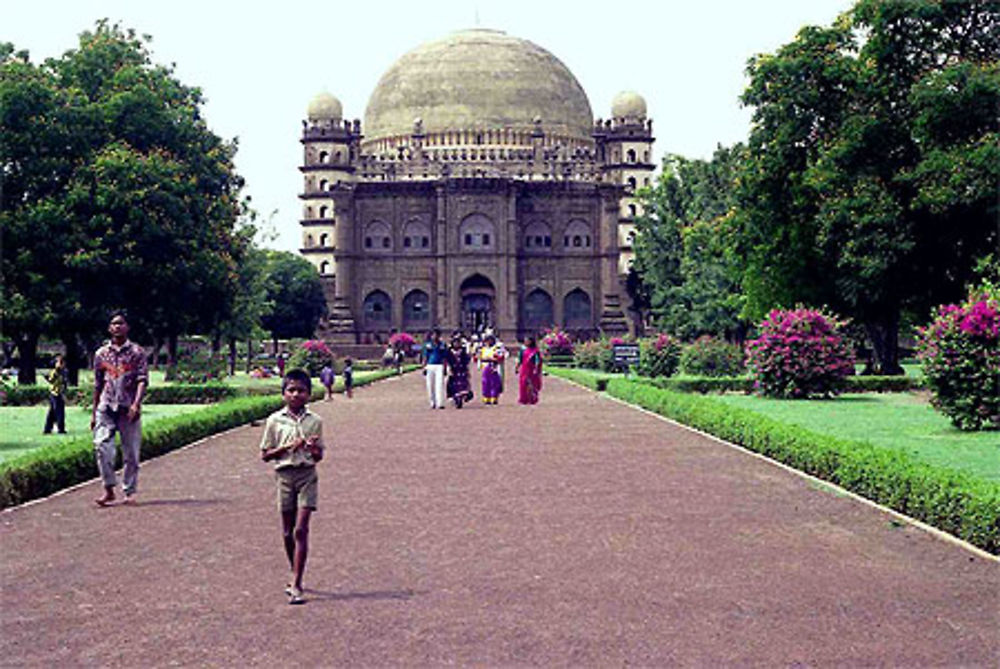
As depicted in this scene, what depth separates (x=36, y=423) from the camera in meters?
22.4

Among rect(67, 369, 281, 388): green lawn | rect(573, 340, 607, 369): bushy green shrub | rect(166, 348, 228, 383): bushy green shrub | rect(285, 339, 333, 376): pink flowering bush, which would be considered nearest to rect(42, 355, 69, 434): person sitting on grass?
rect(67, 369, 281, 388): green lawn

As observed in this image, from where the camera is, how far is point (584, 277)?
85625 millimetres

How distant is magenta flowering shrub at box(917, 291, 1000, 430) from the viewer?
55.6 feet

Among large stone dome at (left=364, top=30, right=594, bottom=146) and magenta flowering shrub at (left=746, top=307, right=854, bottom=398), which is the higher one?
large stone dome at (left=364, top=30, right=594, bottom=146)

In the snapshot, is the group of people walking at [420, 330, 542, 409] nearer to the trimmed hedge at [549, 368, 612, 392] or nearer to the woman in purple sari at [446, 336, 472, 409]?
the woman in purple sari at [446, 336, 472, 409]

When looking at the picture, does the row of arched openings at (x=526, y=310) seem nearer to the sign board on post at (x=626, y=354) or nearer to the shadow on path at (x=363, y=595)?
the sign board on post at (x=626, y=354)

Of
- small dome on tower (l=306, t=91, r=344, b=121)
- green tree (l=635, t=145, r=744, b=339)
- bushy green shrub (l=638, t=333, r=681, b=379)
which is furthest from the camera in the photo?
small dome on tower (l=306, t=91, r=344, b=121)

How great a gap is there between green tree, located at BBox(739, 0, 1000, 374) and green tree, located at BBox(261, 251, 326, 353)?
5324cm

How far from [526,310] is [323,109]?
80.9 ft

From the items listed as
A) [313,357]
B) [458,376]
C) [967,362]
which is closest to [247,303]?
[313,357]

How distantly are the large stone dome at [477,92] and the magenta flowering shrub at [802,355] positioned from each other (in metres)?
63.7

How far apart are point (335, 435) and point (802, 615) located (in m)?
12.8

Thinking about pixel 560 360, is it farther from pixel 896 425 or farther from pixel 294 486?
pixel 294 486

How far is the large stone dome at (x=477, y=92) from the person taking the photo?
89625mm
